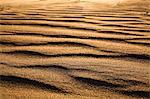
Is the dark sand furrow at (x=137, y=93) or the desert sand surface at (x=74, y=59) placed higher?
the desert sand surface at (x=74, y=59)

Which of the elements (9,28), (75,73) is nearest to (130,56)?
(75,73)

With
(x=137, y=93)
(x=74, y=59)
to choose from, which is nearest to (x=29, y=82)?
(x=74, y=59)

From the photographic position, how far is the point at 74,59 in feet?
5.51

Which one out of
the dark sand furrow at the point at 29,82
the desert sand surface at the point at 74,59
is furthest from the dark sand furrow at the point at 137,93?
the dark sand furrow at the point at 29,82

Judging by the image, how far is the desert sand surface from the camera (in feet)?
4.37

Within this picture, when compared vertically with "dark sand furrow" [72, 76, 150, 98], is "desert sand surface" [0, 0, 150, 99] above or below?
above

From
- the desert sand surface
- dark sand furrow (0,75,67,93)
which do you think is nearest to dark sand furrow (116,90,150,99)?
the desert sand surface

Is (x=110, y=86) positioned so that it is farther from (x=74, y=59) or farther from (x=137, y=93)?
(x=74, y=59)

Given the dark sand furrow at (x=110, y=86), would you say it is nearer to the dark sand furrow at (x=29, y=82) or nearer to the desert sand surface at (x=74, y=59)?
the desert sand surface at (x=74, y=59)

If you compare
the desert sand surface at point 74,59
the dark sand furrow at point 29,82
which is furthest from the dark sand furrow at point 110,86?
the dark sand furrow at point 29,82

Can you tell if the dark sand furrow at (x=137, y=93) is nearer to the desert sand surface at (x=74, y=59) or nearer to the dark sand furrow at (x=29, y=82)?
the desert sand surface at (x=74, y=59)

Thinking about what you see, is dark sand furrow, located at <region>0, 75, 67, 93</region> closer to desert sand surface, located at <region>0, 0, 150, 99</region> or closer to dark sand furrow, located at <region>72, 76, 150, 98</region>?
desert sand surface, located at <region>0, 0, 150, 99</region>

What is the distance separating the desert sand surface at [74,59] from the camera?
1.33 metres

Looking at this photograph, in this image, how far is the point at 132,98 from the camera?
126 centimetres
